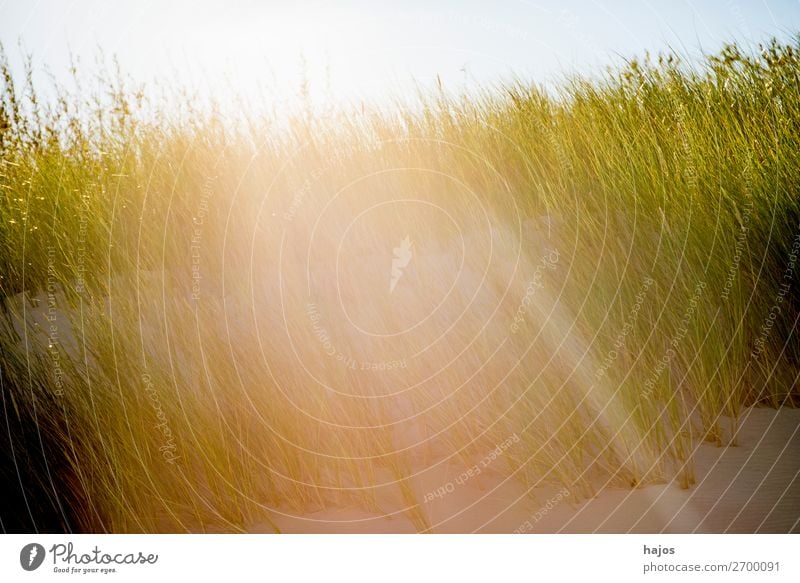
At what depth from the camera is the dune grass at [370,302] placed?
97.4 inches

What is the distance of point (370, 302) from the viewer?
2744mm

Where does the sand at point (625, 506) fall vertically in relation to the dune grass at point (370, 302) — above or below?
below

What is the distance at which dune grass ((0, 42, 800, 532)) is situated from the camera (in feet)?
8.12

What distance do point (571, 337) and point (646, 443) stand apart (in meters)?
0.41

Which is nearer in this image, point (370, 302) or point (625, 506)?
point (625, 506)

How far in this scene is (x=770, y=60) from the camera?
3.13m

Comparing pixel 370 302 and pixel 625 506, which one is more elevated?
pixel 370 302

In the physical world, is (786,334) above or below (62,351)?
below

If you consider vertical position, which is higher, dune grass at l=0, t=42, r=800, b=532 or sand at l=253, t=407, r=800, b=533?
dune grass at l=0, t=42, r=800, b=532

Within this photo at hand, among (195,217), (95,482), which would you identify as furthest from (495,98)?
(95,482)

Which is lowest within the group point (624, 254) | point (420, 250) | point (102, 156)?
point (624, 254)
